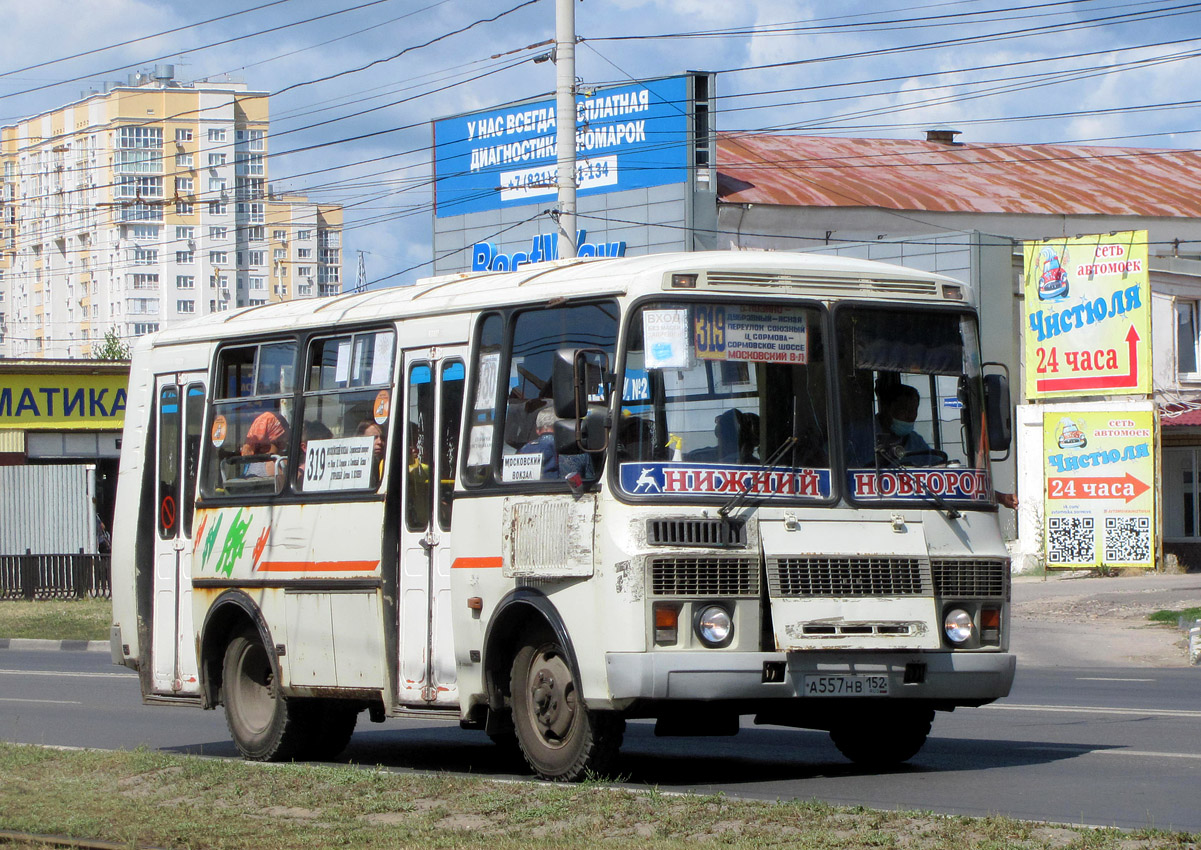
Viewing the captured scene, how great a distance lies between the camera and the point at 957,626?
31.3ft

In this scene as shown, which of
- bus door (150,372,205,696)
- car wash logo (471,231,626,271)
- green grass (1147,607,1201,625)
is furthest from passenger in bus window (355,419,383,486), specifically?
car wash logo (471,231,626,271)

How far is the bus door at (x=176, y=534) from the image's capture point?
12.2 metres

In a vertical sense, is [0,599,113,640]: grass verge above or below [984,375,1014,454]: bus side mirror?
below

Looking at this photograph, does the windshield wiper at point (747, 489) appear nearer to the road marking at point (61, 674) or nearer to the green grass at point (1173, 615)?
the road marking at point (61, 674)

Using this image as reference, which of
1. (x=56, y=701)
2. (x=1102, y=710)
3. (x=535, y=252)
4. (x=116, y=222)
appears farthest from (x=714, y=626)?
(x=116, y=222)

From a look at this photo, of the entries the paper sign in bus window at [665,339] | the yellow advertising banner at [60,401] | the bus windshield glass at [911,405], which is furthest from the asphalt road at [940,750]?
the yellow advertising banner at [60,401]

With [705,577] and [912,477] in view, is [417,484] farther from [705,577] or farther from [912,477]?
[912,477]

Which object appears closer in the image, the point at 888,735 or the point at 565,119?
the point at 888,735

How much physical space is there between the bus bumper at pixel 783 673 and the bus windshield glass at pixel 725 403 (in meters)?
0.82

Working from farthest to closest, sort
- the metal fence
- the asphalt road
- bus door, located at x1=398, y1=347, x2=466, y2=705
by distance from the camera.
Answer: the metal fence
bus door, located at x1=398, y1=347, x2=466, y2=705
the asphalt road

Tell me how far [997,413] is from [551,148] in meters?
30.1

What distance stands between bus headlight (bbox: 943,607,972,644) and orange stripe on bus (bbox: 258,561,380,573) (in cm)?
331

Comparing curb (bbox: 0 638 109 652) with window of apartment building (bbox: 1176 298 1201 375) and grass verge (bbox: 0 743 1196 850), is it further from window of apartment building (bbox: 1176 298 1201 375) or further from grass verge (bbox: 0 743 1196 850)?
window of apartment building (bbox: 1176 298 1201 375)

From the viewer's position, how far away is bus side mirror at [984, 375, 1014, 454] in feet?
33.1
